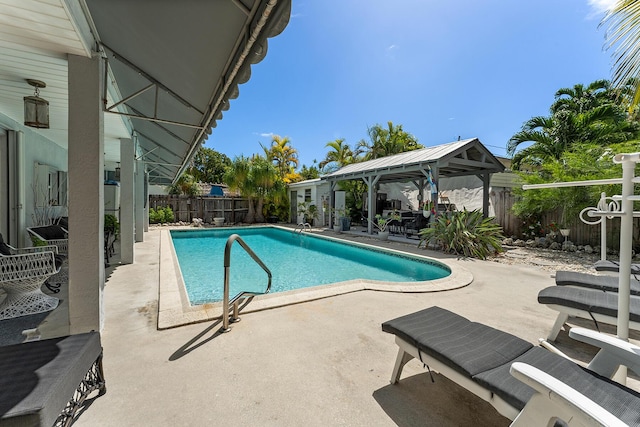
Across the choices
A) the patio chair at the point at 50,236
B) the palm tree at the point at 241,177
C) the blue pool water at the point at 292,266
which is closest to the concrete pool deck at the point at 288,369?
the patio chair at the point at 50,236

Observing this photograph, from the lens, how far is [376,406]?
198 centimetres

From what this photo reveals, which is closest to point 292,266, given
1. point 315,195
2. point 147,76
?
point 147,76

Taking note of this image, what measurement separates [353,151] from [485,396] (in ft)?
70.2

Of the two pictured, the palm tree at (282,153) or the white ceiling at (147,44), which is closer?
the white ceiling at (147,44)

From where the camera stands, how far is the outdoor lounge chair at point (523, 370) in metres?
1.26

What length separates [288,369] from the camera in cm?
240

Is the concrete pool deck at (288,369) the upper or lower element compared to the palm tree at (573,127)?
lower

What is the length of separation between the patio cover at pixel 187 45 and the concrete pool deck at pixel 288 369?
2642 millimetres

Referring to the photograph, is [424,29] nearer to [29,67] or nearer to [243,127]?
[29,67]

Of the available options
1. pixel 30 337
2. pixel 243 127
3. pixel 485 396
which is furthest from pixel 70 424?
pixel 243 127

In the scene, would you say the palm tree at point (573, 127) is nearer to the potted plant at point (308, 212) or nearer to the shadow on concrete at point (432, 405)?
the potted plant at point (308, 212)

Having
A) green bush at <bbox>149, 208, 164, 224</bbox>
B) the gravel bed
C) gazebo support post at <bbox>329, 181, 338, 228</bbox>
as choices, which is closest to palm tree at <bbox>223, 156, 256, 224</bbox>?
green bush at <bbox>149, 208, 164, 224</bbox>

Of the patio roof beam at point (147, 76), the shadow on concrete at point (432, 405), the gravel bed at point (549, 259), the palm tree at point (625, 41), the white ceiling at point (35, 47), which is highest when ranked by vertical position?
the palm tree at point (625, 41)

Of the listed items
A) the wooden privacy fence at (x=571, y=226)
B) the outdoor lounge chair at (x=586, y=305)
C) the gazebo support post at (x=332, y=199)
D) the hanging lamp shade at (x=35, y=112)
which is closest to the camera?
the outdoor lounge chair at (x=586, y=305)
